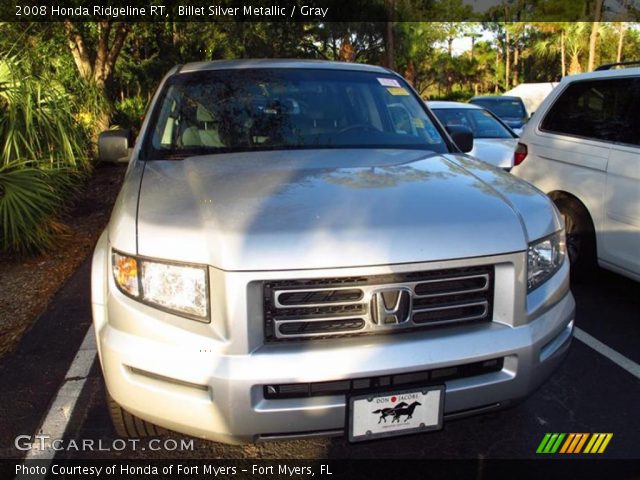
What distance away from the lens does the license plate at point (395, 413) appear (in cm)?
209

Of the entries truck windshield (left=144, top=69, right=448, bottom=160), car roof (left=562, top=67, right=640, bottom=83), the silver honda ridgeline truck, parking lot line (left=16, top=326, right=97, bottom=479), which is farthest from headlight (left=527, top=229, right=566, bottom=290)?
car roof (left=562, top=67, right=640, bottom=83)

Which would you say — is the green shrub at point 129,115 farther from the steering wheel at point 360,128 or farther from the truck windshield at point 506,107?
the steering wheel at point 360,128

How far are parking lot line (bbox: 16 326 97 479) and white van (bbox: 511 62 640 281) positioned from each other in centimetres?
378

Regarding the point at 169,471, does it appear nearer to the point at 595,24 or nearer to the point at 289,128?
the point at 289,128

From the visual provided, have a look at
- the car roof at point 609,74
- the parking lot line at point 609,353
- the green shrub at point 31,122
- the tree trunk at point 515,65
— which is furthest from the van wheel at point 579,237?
the tree trunk at point 515,65

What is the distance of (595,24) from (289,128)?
2616cm

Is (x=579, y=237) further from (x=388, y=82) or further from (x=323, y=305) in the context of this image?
(x=323, y=305)

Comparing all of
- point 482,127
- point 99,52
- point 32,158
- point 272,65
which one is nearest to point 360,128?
point 272,65

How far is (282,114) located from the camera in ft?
11.8

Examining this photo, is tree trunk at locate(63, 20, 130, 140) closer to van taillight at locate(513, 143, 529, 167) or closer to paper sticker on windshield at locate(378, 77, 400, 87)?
van taillight at locate(513, 143, 529, 167)

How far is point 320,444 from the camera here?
9.48ft

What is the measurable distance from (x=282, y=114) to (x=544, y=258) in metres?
1.81

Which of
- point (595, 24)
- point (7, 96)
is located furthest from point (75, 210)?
point (595, 24)

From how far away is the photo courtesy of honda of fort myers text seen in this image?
6.80ft
